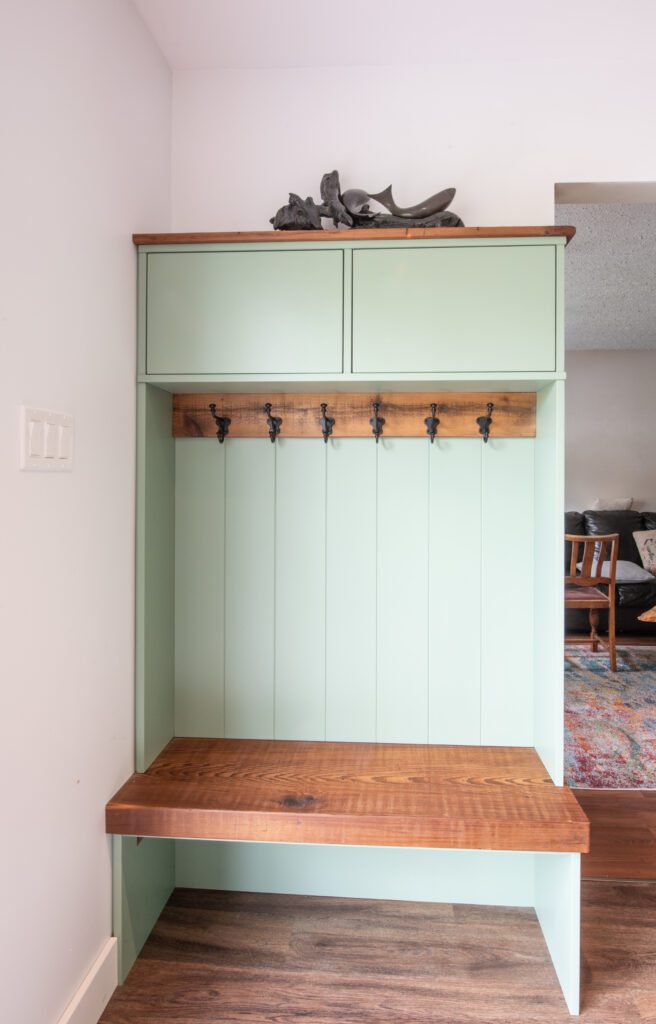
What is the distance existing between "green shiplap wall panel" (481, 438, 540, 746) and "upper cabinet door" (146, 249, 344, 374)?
2.01ft

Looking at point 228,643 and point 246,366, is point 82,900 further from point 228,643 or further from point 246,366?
point 246,366

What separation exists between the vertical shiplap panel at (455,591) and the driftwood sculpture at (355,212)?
→ 0.61 meters

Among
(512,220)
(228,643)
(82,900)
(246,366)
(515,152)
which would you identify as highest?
(515,152)

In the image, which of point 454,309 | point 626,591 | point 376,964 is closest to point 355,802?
point 376,964

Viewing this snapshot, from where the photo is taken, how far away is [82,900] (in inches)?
59.9

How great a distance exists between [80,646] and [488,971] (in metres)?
1.34

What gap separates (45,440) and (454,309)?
40.9 inches

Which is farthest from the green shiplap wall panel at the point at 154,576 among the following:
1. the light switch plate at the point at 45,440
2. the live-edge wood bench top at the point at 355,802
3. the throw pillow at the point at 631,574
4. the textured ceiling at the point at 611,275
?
the throw pillow at the point at 631,574

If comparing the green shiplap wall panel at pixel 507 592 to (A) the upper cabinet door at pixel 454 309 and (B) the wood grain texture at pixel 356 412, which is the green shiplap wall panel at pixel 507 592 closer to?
(B) the wood grain texture at pixel 356 412

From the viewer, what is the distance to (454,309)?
1.73 metres

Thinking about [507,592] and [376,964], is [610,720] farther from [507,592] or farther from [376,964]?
[376,964]

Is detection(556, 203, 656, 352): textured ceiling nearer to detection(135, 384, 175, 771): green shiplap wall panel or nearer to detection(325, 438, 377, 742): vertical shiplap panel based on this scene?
detection(325, 438, 377, 742): vertical shiplap panel

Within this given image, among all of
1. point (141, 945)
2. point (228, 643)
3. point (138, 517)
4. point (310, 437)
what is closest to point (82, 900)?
point (141, 945)

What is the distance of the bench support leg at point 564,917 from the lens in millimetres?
1605
